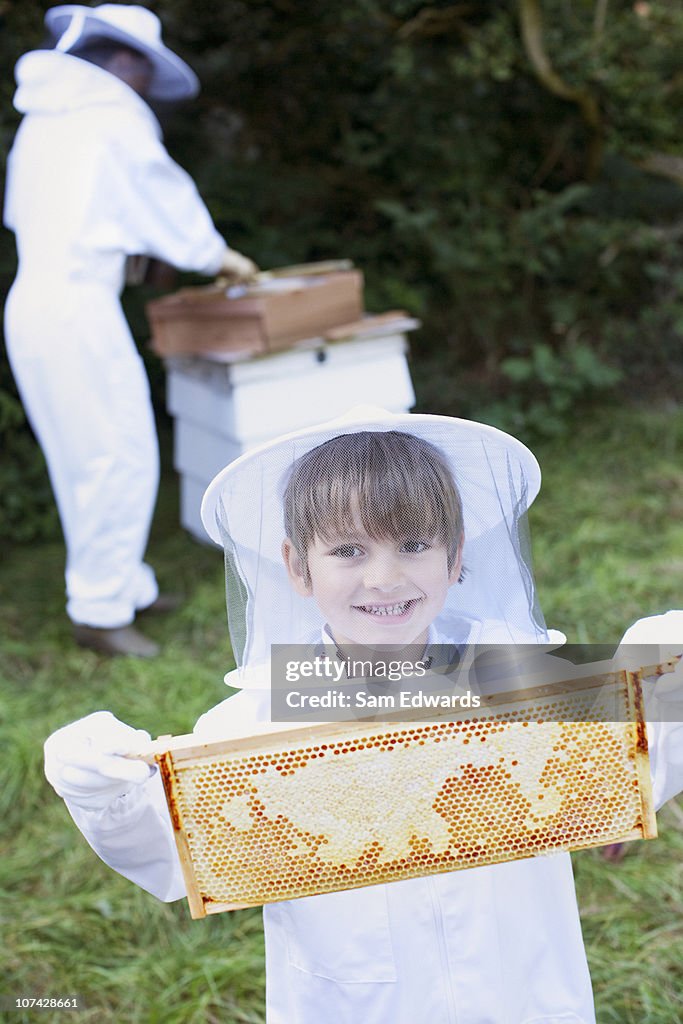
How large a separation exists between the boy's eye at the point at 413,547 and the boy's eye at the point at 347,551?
0.16 feet

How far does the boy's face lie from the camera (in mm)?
1026

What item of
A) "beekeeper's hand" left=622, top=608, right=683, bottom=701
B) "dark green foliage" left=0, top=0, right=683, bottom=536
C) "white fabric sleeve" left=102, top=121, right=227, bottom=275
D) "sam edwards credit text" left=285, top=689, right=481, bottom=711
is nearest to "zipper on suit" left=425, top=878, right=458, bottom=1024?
"sam edwards credit text" left=285, top=689, right=481, bottom=711

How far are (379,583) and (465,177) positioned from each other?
4.16 metres

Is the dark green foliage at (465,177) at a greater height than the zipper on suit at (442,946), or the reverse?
the zipper on suit at (442,946)

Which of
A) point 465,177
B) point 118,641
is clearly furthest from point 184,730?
point 465,177

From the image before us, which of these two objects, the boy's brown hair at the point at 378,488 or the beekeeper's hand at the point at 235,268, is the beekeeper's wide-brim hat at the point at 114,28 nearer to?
the beekeeper's hand at the point at 235,268

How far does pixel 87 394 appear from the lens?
2.75 meters

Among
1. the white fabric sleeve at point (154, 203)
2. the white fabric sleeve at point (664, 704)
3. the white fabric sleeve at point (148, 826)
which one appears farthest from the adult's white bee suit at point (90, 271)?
the white fabric sleeve at point (664, 704)

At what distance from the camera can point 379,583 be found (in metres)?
1.02

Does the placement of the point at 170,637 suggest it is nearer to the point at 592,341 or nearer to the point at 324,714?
the point at 324,714

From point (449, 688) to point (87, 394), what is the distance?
2.00 metres

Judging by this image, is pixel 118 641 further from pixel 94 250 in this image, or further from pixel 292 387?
pixel 94 250

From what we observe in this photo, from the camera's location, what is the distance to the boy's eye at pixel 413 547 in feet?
3.37

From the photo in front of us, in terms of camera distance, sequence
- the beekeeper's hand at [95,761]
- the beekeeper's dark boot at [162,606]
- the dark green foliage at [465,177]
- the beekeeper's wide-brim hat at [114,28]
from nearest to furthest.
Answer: the beekeeper's hand at [95,761]
the beekeeper's wide-brim hat at [114,28]
the beekeeper's dark boot at [162,606]
the dark green foliage at [465,177]
